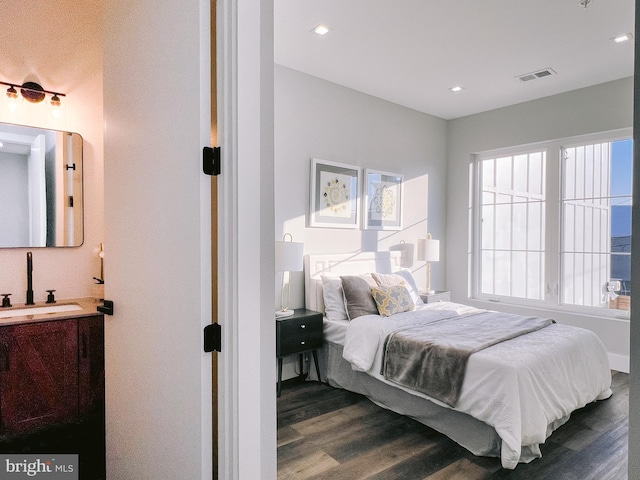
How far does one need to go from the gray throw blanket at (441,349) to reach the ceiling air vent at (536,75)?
2429mm

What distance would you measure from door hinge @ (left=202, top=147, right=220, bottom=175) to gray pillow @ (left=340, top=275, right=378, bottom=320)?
8.83ft

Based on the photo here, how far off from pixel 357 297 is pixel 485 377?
1.51m

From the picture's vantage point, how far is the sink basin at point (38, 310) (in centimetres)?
225

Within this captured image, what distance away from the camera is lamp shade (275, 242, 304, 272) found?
128 inches

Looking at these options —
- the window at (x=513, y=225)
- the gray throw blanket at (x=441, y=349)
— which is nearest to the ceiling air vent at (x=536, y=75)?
the window at (x=513, y=225)

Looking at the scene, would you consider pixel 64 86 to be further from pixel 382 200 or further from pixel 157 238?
pixel 382 200

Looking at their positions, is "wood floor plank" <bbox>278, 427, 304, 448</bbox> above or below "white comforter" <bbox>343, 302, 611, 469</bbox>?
below

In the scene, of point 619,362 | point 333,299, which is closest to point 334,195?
point 333,299

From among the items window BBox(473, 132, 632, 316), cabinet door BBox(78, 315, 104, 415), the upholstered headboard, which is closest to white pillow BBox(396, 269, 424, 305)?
the upholstered headboard

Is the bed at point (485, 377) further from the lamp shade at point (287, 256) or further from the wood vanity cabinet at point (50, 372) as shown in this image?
the wood vanity cabinet at point (50, 372)

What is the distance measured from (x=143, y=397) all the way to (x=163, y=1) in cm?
154

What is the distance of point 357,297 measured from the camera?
149 inches

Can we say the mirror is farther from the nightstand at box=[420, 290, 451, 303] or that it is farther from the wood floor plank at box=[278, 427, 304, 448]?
the nightstand at box=[420, 290, 451, 303]

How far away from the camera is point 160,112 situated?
150 cm
